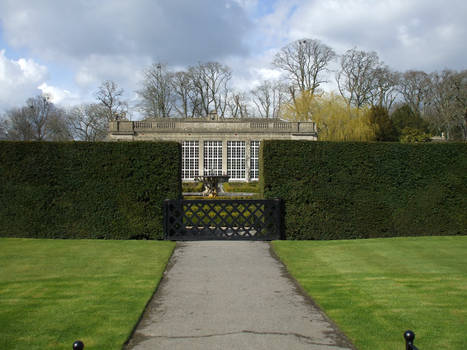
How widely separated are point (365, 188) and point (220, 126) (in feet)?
108

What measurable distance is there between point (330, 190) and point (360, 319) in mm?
7872

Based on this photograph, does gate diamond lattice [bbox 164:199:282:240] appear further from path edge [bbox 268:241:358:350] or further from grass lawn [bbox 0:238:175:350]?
path edge [bbox 268:241:358:350]

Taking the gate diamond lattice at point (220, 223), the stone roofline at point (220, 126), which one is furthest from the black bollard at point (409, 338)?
the stone roofline at point (220, 126)

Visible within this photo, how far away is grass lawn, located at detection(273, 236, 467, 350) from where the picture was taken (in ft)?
16.4

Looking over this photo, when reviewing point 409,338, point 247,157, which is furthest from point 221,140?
point 409,338

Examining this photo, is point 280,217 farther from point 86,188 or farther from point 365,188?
point 86,188

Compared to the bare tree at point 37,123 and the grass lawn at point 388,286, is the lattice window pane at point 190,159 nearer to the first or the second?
the bare tree at point 37,123

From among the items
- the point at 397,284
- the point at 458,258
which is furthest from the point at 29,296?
the point at 458,258

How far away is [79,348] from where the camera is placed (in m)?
3.10

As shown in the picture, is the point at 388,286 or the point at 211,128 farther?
the point at 211,128

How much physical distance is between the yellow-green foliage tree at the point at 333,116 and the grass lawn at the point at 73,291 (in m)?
36.5

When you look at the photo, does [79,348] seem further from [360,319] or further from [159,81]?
[159,81]

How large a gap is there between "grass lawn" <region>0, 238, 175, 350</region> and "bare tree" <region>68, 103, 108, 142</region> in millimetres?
46451

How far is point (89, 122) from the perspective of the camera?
56.3 metres
